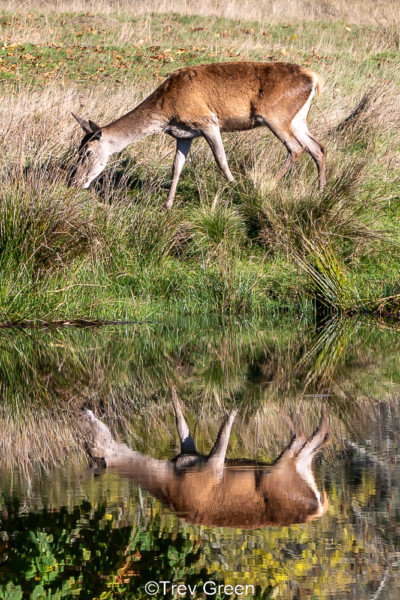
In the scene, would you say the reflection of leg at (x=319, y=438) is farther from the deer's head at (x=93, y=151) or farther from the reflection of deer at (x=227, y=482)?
the deer's head at (x=93, y=151)

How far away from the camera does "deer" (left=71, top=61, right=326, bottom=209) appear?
12.4m

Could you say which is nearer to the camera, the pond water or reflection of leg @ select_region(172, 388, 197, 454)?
the pond water

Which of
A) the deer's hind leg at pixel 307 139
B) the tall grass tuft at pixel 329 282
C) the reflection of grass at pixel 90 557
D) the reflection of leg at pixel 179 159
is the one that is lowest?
the reflection of grass at pixel 90 557

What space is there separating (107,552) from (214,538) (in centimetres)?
43

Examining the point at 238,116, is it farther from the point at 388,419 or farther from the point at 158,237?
the point at 388,419

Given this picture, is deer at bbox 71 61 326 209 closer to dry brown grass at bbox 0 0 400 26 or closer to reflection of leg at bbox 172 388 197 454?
reflection of leg at bbox 172 388 197 454

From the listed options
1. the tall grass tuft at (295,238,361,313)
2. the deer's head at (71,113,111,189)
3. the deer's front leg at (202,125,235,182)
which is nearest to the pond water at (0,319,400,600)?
the tall grass tuft at (295,238,361,313)

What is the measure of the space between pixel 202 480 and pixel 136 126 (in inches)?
341

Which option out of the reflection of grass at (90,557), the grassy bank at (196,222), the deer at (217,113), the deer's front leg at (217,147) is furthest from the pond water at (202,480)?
the deer at (217,113)

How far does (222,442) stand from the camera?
533 cm

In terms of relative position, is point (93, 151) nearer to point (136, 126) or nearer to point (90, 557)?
point (136, 126)

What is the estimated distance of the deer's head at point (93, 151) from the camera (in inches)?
489

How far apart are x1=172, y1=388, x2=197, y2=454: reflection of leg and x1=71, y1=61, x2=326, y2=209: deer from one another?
6.30 meters

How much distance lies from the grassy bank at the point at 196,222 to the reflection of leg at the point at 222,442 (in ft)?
12.8
